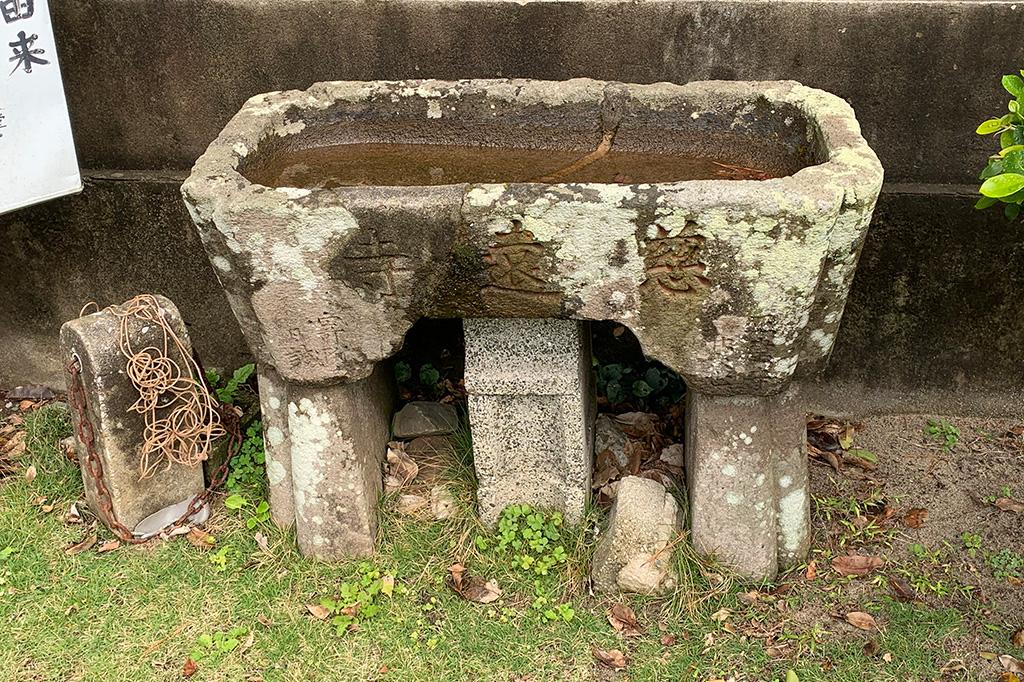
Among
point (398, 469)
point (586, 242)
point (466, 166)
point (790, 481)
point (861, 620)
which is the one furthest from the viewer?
point (398, 469)

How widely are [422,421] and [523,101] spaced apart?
4.04ft

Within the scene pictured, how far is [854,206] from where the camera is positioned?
101 inches

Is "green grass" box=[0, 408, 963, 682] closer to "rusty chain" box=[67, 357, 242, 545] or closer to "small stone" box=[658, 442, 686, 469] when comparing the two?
"rusty chain" box=[67, 357, 242, 545]

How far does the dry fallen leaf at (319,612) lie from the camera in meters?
3.13

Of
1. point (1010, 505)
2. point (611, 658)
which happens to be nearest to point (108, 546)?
point (611, 658)

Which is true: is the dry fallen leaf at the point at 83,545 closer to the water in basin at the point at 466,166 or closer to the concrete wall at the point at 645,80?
the concrete wall at the point at 645,80

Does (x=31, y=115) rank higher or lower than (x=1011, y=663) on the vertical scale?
higher

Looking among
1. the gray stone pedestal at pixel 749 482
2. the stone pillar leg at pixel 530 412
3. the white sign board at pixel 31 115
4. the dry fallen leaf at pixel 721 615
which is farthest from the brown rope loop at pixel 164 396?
the dry fallen leaf at pixel 721 615

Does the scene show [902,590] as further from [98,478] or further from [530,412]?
[98,478]

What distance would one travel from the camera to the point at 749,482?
3.05m

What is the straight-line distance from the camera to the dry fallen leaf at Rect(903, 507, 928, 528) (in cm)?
341

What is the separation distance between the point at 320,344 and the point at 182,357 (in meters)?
0.76

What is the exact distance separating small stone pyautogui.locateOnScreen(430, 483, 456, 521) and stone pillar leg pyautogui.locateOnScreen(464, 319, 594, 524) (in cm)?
12

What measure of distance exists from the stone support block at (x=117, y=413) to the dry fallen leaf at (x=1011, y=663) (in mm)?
2723
